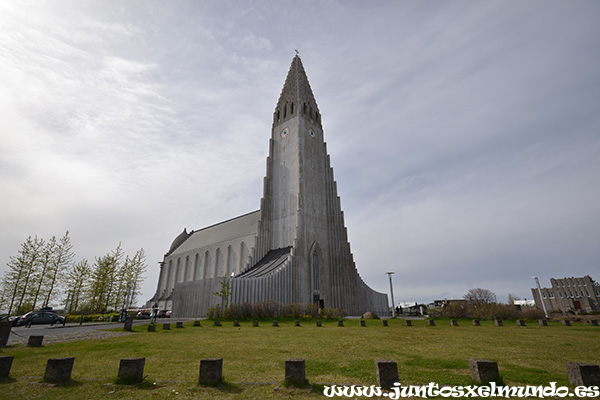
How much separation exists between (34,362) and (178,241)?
7016 cm

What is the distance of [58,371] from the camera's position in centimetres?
659

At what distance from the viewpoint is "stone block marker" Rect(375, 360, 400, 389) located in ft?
19.2

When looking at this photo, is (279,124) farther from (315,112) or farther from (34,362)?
(34,362)

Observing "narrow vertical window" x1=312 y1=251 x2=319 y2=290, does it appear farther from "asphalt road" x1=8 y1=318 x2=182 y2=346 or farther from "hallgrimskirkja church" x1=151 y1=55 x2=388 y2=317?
"asphalt road" x1=8 y1=318 x2=182 y2=346

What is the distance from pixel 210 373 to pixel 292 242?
38380 mm

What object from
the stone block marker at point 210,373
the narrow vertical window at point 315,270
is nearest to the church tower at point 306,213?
the narrow vertical window at point 315,270

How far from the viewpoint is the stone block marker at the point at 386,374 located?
19.2 ft

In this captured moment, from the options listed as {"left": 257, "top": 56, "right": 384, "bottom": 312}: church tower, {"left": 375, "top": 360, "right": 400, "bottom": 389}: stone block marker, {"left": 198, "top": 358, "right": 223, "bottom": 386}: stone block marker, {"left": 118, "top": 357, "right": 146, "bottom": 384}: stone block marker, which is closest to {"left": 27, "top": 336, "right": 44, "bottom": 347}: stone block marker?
{"left": 118, "top": 357, "right": 146, "bottom": 384}: stone block marker

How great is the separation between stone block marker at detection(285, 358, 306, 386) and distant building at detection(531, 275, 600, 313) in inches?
3245

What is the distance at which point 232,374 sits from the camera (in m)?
6.93

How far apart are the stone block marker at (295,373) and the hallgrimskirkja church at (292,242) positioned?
92.1 ft

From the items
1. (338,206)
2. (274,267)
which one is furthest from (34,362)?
(338,206)

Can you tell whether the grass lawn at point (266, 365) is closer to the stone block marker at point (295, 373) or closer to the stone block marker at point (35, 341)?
the stone block marker at point (295, 373)

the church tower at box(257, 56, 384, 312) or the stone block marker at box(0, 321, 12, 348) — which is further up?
the church tower at box(257, 56, 384, 312)
